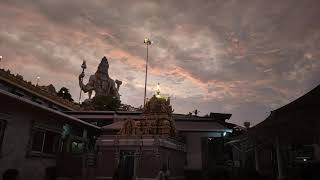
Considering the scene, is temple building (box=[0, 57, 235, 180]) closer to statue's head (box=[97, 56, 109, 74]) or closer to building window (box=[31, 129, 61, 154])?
building window (box=[31, 129, 61, 154])

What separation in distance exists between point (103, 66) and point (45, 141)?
5110 cm

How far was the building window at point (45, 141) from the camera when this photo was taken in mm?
20500

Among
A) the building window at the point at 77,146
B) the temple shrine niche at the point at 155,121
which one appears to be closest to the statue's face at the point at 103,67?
the temple shrine niche at the point at 155,121

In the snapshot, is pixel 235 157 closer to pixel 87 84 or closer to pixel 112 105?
pixel 112 105

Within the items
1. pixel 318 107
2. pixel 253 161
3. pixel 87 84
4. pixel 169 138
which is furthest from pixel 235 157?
pixel 87 84

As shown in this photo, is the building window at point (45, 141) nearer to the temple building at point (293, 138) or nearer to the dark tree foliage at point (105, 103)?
the temple building at point (293, 138)

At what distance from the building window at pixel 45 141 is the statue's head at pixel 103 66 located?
48.7 metres

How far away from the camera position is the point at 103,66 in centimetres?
7181

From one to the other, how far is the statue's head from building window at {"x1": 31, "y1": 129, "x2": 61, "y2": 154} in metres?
48.7

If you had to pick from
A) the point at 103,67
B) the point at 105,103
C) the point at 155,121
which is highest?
the point at 103,67

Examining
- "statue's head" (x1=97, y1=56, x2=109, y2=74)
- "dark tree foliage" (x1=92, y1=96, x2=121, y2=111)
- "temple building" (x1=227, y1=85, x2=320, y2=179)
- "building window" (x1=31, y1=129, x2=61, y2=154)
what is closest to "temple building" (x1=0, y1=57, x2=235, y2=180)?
"building window" (x1=31, y1=129, x2=61, y2=154)

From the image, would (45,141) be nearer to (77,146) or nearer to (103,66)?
(77,146)

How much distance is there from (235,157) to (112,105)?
29323mm

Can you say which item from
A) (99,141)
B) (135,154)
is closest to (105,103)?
(99,141)
